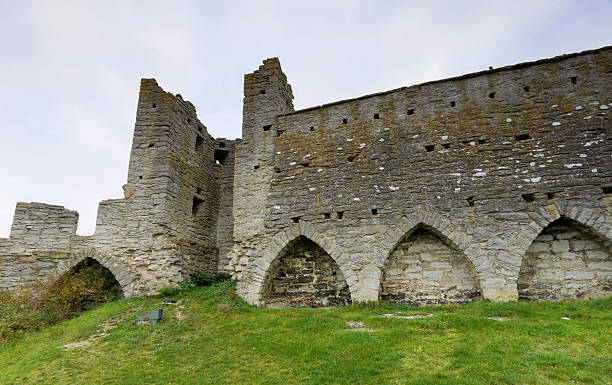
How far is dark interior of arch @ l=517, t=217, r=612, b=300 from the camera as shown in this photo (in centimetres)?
884

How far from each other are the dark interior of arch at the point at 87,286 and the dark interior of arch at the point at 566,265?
12.1 m

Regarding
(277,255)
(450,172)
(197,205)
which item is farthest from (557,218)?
(197,205)

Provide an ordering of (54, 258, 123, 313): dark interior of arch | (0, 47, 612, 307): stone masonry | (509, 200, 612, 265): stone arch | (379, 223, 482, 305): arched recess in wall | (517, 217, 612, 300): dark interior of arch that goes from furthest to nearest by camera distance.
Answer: (54, 258, 123, 313): dark interior of arch, (379, 223, 482, 305): arched recess in wall, (0, 47, 612, 307): stone masonry, (517, 217, 612, 300): dark interior of arch, (509, 200, 612, 265): stone arch

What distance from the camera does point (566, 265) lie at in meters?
9.10

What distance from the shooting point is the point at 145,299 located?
36.3 feet

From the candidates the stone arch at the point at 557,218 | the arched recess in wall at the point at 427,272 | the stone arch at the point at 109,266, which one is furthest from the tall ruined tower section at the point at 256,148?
the stone arch at the point at 557,218

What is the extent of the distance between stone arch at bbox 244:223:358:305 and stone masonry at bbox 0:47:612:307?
0.04 meters

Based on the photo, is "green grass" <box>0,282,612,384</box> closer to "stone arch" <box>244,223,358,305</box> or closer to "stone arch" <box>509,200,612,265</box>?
"stone arch" <box>244,223,358,305</box>

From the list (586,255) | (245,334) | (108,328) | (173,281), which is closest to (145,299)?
(173,281)

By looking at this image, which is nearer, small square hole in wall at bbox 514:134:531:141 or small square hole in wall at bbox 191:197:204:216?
small square hole in wall at bbox 514:134:531:141

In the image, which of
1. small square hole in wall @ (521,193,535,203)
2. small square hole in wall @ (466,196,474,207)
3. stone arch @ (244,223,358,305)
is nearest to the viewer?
small square hole in wall @ (521,193,535,203)

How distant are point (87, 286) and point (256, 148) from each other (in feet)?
22.9

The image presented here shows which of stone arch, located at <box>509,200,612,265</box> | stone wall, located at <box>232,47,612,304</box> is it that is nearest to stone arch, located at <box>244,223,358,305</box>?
stone wall, located at <box>232,47,612,304</box>

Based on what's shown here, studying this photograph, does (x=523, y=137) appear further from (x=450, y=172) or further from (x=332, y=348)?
(x=332, y=348)
